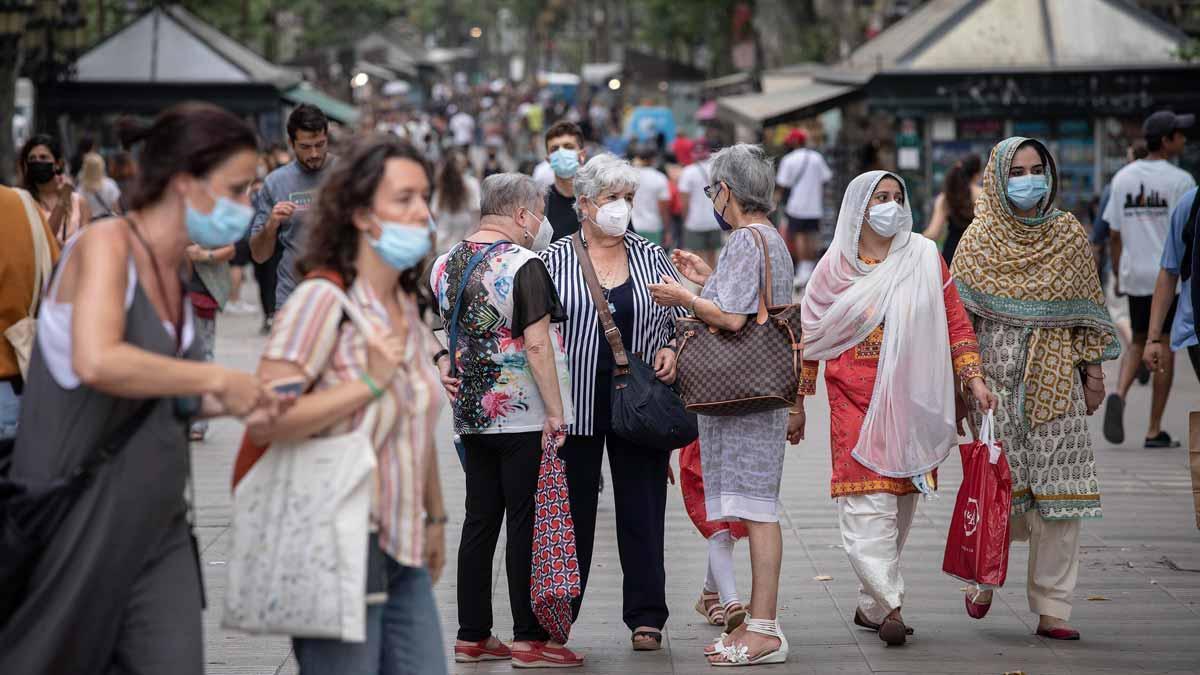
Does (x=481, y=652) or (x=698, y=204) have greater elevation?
(x=698, y=204)

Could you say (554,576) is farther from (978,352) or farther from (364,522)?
(364,522)

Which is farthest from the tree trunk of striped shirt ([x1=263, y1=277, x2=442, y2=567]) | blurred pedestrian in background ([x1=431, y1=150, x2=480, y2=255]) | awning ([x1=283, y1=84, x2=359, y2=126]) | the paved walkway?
striped shirt ([x1=263, y1=277, x2=442, y2=567])

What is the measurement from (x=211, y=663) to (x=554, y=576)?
1212 millimetres

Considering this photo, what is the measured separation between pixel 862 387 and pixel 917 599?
1199 millimetres

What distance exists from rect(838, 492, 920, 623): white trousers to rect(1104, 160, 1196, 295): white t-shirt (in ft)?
17.9

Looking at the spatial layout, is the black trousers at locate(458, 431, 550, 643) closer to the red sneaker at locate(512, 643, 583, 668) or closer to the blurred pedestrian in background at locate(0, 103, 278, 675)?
the red sneaker at locate(512, 643, 583, 668)

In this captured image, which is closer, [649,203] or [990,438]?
[990,438]

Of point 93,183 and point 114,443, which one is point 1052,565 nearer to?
point 114,443

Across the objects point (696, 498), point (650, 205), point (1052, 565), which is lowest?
point (1052, 565)

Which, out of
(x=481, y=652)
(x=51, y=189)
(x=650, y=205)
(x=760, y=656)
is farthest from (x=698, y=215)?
(x=760, y=656)

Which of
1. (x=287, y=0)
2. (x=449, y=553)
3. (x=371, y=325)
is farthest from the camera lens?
(x=287, y=0)

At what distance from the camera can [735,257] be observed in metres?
5.90

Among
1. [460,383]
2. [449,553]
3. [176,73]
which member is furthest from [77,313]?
[176,73]

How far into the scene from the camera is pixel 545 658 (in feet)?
19.7
